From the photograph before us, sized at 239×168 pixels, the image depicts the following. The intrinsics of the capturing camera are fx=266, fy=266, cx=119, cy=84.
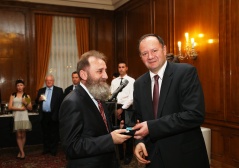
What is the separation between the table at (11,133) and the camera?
20.2ft

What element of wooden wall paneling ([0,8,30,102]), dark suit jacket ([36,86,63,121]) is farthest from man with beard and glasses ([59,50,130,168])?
A: wooden wall paneling ([0,8,30,102])

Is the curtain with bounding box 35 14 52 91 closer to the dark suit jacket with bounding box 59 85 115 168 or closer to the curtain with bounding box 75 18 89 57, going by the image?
the curtain with bounding box 75 18 89 57

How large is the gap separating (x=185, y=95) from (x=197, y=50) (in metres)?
3.76

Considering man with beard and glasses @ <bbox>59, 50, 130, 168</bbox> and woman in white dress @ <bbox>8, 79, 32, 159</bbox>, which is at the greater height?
man with beard and glasses @ <bbox>59, 50, 130, 168</bbox>

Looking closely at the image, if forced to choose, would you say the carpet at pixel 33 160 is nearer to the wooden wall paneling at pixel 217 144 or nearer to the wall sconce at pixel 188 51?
the wooden wall paneling at pixel 217 144

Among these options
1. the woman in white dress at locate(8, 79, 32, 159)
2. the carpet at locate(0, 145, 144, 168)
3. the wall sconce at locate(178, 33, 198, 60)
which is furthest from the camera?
the woman in white dress at locate(8, 79, 32, 159)

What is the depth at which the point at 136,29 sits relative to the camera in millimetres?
7738

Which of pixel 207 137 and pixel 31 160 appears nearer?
pixel 207 137

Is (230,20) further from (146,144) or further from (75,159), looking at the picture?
(75,159)

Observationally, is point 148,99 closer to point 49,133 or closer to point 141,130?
point 141,130

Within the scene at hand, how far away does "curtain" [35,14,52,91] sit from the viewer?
808cm

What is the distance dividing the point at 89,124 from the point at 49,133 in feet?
14.7

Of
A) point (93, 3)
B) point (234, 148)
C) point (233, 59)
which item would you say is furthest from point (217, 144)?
point (93, 3)

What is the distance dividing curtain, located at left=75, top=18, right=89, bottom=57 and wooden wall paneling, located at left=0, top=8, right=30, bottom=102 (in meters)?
1.65
